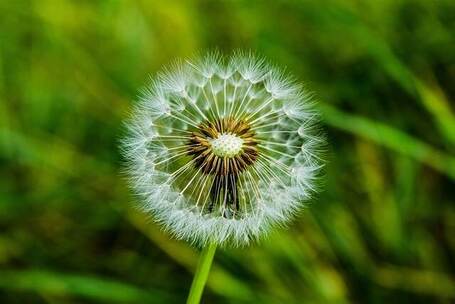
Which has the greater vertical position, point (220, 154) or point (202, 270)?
point (220, 154)

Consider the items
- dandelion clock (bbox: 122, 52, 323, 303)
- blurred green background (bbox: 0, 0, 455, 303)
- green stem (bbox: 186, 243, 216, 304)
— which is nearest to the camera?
green stem (bbox: 186, 243, 216, 304)

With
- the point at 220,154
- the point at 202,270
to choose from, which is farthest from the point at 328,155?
the point at 202,270

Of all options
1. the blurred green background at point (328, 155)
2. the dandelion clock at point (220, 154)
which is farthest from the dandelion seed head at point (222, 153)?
the blurred green background at point (328, 155)

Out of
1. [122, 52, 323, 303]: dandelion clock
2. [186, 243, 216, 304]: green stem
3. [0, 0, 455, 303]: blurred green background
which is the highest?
[0, 0, 455, 303]: blurred green background

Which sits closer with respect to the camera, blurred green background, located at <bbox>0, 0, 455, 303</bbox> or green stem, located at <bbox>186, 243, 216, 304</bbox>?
green stem, located at <bbox>186, 243, 216, 304</bbox>

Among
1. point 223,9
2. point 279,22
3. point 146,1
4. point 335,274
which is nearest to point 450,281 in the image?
point 335,274

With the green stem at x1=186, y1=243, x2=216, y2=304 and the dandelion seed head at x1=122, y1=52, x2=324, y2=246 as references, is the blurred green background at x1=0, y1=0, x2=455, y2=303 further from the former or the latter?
the green stem at x1=186, y1=243, x2=216, y2=304

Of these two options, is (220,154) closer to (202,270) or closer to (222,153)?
(222,153)

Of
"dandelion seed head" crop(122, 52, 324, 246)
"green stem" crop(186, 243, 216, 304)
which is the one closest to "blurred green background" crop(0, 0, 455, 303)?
"dandelion seed head" crop(122, 52, 324, 246)
